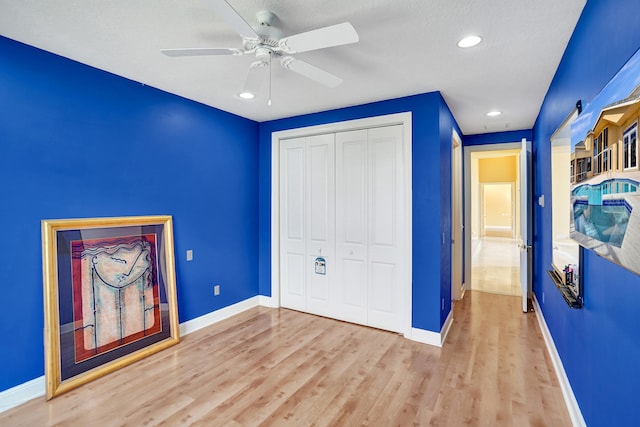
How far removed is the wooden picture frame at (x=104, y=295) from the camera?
252 cm

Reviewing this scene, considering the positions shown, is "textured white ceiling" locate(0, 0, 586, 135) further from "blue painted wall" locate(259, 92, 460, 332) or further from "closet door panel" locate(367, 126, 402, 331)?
"closet door panel" locate(367, 126, 402, 331)

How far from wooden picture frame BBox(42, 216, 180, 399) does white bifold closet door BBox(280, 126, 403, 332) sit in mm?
1599

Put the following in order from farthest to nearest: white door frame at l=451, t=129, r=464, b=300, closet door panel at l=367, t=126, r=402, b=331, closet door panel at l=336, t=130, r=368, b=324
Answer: white door frame at l=451, t=129, r=464, b=300
closet door panel at l=336, t=130, r=368, b=324
closet door panel at l=367, t=126, r=402, b=331

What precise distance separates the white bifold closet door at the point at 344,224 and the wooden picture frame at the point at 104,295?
1599 millimetres

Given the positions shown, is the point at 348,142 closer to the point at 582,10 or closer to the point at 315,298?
the point at 315,298

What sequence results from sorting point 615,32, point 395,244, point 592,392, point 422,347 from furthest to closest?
1. point 395,244
2. point 422,347
3. point 592,392
4. point 615,32

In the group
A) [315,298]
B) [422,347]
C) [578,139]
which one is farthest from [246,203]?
[578,139]

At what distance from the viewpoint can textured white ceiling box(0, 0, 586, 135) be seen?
1929 millimetres

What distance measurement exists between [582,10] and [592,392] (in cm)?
218

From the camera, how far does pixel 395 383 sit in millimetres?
2627

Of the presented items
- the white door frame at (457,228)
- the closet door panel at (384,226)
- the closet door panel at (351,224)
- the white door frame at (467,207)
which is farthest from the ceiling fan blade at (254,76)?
the white door frame at (467,207)

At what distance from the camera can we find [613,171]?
4.03ft

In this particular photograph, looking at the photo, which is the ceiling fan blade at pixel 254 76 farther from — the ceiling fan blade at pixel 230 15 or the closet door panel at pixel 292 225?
the closet door panel at pixel 292 225

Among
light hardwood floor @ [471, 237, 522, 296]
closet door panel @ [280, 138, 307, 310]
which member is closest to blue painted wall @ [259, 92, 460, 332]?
closet door panel @ [280, 138, 307, 310]
